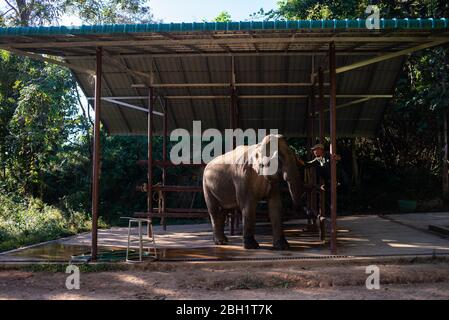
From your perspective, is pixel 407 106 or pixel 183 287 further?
pixel 407 106

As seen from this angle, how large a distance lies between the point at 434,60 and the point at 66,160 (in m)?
15.0

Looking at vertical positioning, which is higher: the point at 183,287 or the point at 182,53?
the point at 182,53

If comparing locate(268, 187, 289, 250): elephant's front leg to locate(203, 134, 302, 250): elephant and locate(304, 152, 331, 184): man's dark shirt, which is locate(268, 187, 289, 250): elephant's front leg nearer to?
locate(203, 134, 302, 250): elephant

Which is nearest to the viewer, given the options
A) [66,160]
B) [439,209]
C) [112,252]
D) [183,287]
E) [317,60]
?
[183,287]

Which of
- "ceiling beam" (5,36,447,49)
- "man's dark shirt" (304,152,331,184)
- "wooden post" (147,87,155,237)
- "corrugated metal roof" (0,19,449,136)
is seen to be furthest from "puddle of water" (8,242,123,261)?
"man's dark shirt" (304,152,331,184)

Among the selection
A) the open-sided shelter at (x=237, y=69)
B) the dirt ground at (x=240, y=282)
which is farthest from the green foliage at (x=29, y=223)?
the dirt ground at (x=240, y=282)

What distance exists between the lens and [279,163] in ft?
28.1

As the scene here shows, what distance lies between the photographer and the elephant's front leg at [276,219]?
8.65m

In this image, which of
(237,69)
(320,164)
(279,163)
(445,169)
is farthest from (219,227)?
(445,169)

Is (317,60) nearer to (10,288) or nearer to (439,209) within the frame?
(10,288)

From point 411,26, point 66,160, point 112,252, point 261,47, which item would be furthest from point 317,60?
point 66,160

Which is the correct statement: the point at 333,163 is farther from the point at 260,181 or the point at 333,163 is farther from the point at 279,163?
the point at 260,181

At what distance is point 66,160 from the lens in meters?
19.9

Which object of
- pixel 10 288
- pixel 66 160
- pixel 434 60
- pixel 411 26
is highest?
pixel 434 60
